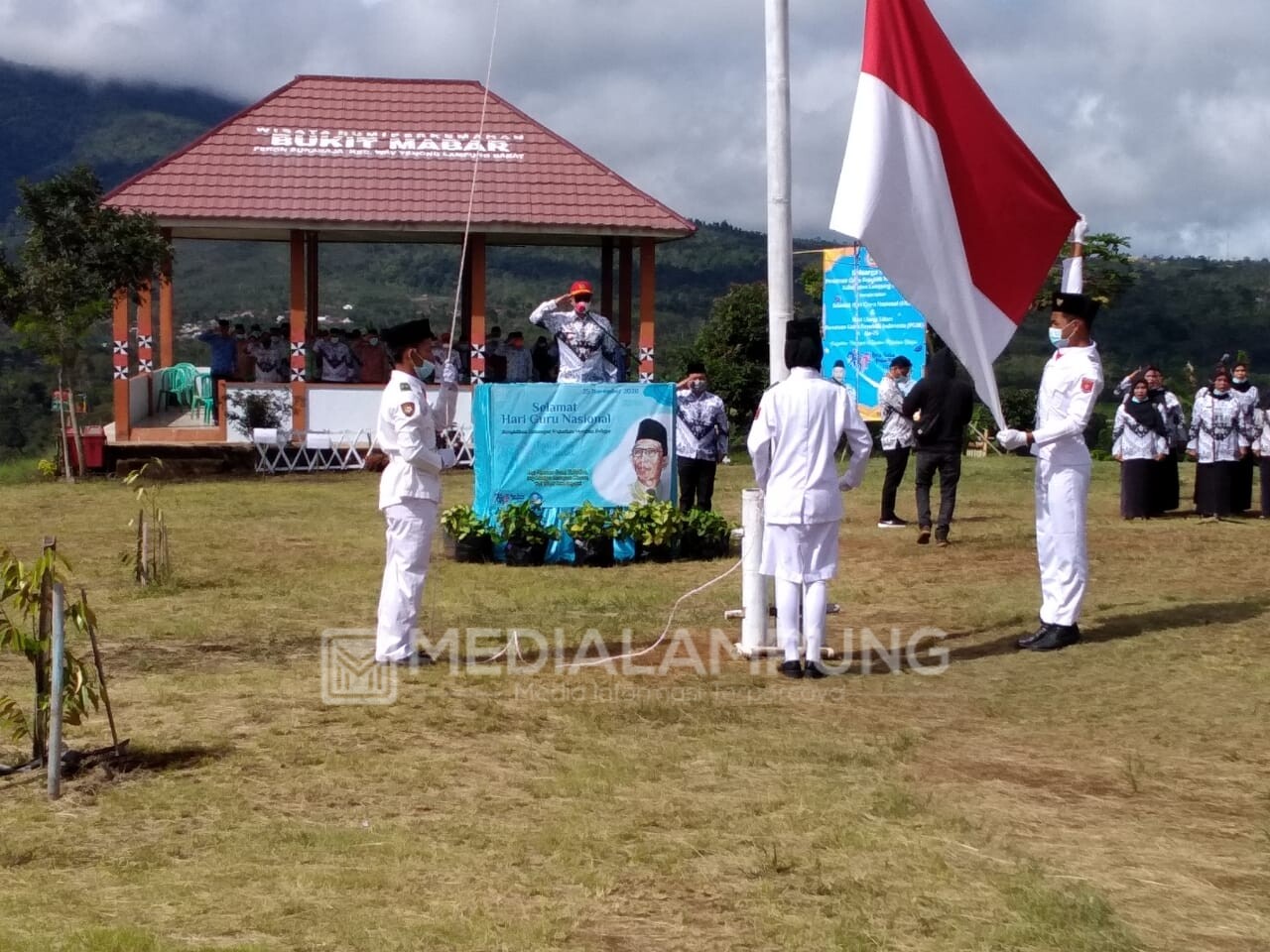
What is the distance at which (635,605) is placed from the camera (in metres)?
10.8

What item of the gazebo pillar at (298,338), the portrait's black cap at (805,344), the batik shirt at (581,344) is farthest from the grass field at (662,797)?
the gazebo pillar at (298,338)

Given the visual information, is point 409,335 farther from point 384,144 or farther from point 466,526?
point 384,144

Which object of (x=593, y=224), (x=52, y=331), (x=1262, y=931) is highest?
(x=593, y=224)

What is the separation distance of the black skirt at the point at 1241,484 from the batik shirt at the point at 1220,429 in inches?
7.8

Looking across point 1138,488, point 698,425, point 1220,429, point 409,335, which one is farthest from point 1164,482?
point 409,335

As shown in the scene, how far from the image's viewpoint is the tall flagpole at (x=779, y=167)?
8.56m

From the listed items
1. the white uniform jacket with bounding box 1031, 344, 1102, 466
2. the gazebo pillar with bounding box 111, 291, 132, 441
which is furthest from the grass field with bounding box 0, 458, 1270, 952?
the gazebo pillar with bounding box 111, 291, 132, 441

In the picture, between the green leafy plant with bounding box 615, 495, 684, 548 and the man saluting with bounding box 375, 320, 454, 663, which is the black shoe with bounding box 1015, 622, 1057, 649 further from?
the green leafy plant with bounding box 615, 495, 684, 548

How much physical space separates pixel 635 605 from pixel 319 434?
1404cm

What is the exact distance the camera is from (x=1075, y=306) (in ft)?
29.6

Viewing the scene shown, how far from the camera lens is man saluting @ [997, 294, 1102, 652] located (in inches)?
351

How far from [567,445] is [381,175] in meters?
12.9

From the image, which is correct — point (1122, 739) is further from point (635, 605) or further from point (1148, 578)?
point (1148, 578)

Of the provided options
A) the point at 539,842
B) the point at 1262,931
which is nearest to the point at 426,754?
the point at 539,842
